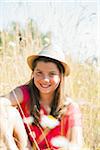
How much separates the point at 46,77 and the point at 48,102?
16 centimetres

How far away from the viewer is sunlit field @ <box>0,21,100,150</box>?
2.18m

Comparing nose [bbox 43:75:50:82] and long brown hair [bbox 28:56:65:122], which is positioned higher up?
nose [bbox 43:75:50:82]

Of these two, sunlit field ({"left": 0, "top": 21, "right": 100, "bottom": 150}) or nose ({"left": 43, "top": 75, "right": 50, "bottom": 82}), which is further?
sunlit field ({"left": 0, "top": 21, "right": 100, "bottom": 150})

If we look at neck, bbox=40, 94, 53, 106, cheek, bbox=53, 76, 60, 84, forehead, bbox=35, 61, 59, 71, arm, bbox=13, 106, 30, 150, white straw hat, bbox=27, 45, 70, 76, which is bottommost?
arm, bbox=13, 106, 30, 150

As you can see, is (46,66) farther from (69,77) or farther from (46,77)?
(69,77)

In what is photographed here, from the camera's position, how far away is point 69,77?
253 cm

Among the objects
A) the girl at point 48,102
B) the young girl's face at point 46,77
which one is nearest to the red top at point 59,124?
the girl at point 48,102

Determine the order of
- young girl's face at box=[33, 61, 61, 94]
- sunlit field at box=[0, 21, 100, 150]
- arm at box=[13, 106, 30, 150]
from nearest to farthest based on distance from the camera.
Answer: arm at box=[13, 106, 30, 150], young girl's face at box=[33, 61, 61, 94], sunlit field at box=[0, 21, 100, 150]

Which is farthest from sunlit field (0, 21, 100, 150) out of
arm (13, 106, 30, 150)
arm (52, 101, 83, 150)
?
arm (13, 106, 30, 150)

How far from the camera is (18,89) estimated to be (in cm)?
202

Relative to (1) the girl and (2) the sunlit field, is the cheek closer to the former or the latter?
(1) the girl

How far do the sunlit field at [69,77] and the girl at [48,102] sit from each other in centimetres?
8

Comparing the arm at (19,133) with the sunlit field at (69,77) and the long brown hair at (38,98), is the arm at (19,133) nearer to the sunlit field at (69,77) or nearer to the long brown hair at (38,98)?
the long brown hair at (38,98)

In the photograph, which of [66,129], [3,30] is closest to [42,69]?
[66,129]
